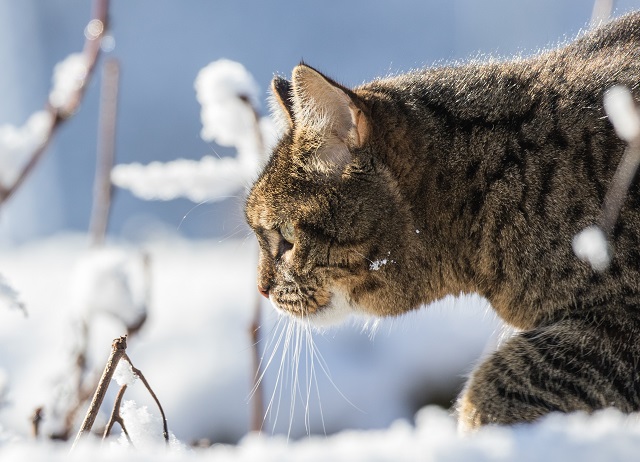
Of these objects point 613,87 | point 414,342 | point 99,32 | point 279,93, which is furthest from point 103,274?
point 414,342

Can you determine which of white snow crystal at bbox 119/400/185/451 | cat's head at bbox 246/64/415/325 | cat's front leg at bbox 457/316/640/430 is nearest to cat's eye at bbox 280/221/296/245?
cat's head at bbox 246/64/415/325

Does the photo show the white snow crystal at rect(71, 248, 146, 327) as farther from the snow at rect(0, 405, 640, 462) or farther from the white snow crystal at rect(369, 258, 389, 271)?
the snow at rect(0, 405, 640, 462)

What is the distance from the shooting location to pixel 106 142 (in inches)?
62.1

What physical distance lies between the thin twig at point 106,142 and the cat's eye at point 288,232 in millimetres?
429

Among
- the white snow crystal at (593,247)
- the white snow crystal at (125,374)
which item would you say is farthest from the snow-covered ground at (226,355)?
the white snow crystal at (125,374)

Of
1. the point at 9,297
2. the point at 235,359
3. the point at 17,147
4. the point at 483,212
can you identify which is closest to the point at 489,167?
the point at 483,212

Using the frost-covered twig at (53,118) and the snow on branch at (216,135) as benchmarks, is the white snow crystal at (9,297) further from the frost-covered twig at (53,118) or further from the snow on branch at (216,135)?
the snow on branch at (216,135)

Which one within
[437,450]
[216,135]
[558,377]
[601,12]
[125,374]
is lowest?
[437,450]

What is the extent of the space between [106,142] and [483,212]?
2.68ft

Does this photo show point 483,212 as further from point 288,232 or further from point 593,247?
point 288,232

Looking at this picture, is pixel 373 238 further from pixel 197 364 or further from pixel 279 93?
pixel 197 364

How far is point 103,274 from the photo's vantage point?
1.53 m

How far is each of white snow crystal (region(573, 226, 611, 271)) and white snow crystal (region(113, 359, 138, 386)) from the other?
938 millimetres

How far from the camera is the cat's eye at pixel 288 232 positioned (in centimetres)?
186
